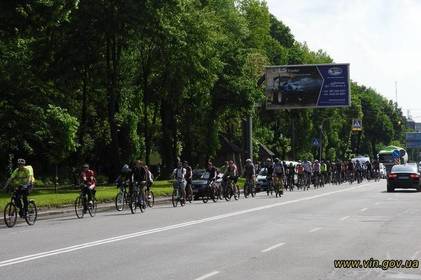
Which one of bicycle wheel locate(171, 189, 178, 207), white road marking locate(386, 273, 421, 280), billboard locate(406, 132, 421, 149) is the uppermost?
billboard locate(406, 132, 421, 149)

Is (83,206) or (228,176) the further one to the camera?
(228,176)

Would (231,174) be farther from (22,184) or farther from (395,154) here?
(395,154)

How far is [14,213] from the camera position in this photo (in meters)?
19.3

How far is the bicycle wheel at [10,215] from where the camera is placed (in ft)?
62.4

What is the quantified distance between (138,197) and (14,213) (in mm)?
5877

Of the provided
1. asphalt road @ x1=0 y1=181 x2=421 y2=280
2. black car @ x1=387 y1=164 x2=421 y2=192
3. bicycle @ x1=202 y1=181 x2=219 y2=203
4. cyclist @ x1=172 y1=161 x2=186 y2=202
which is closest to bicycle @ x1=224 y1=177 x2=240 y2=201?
bicycle @ x1=202 y1=181 x2=219 y2=203

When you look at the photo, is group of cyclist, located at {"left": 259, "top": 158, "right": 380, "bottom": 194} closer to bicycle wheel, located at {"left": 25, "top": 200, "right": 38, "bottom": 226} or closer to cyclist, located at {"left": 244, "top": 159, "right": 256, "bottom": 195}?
cyclist, located at {"left": 244, "top": 159, "right": 256, "bottom": 195}

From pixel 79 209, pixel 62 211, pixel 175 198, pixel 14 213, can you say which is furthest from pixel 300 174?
pixel 14 213

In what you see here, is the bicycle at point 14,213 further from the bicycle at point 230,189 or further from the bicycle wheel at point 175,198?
the bicycle at point 230,189

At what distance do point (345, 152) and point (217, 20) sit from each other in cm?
6705

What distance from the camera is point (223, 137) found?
68625mm

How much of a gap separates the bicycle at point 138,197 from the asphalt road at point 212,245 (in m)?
2.12

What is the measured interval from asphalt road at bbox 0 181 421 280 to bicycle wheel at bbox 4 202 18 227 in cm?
25

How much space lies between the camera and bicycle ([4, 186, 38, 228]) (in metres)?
19.1
